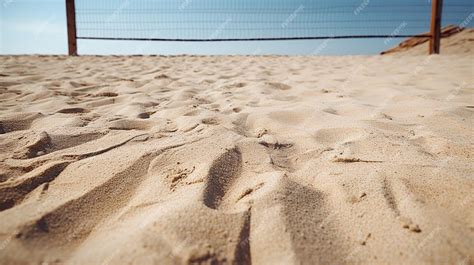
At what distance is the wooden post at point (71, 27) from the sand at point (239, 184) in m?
4.58

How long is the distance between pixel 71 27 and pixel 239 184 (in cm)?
648

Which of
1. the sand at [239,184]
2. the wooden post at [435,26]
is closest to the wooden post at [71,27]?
the sand at [239,184]

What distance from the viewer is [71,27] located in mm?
6238

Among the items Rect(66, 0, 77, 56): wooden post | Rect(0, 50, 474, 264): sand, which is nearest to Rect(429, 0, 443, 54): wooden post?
Rect(0, 50, 474, 264): sand

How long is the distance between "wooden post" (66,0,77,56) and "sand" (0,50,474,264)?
4.58 m

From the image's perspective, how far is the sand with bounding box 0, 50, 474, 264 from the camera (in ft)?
2.45

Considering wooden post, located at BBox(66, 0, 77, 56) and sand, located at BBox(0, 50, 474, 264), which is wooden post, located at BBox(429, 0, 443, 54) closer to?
sand, located at BBox(0, 50, 474, 264)

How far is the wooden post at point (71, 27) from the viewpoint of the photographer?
6109 millimetres

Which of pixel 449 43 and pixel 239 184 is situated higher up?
pixel 449 43

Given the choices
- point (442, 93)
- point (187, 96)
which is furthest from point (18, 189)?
point (442, 93)

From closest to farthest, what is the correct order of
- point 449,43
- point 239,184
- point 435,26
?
point 239,184
point 435,26
point 449,43

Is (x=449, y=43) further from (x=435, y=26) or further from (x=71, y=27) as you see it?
(x=71, y=27)

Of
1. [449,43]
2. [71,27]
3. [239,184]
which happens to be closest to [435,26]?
[449,43]

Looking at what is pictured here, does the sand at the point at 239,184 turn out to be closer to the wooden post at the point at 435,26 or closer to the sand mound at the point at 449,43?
the wooden post at the point at 435,26
